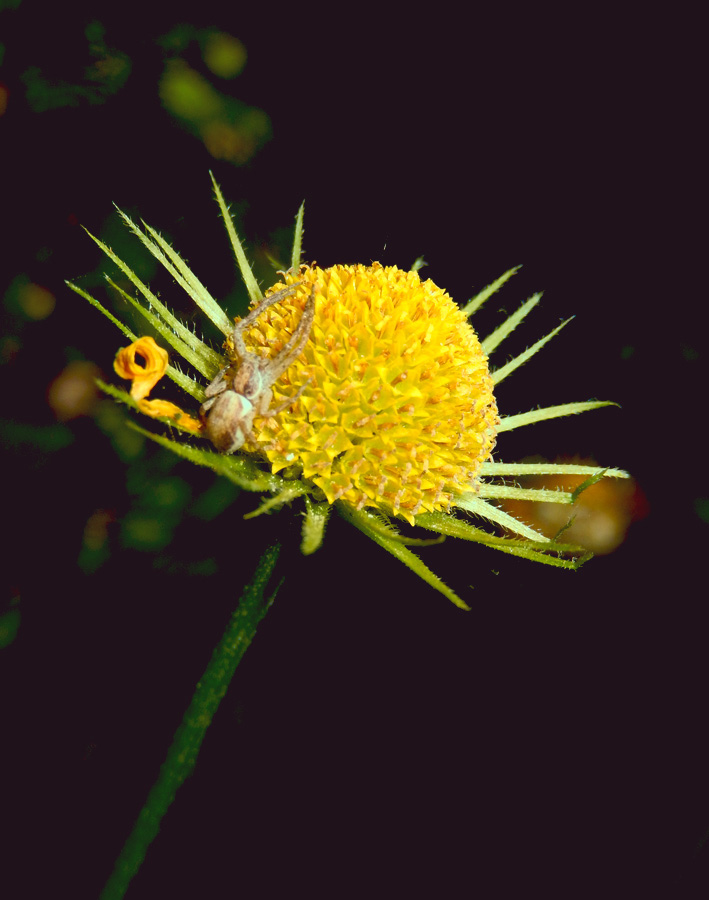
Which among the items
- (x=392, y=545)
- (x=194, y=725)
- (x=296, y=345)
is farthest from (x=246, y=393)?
(x=194, y=725)

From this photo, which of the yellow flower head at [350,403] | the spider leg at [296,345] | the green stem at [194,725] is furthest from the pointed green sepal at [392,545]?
the spider leg at [296,345]

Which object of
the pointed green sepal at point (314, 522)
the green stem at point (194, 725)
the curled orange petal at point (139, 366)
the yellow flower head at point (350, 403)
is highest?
the yellow flower head at point (350, 403)

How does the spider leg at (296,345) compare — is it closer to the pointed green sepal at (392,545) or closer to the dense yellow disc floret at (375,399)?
the dense yellow disc floret at (375,399)

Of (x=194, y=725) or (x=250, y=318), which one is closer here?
(x=194, y=725)

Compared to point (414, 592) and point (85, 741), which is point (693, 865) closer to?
point (414, 592)

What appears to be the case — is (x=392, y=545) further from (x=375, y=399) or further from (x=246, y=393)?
(x=246, y=393)

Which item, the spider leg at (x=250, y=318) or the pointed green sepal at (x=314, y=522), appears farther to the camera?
the spider leg at (x=250, y=318)

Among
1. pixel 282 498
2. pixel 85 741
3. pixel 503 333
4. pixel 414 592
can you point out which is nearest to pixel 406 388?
pixel 282 498
